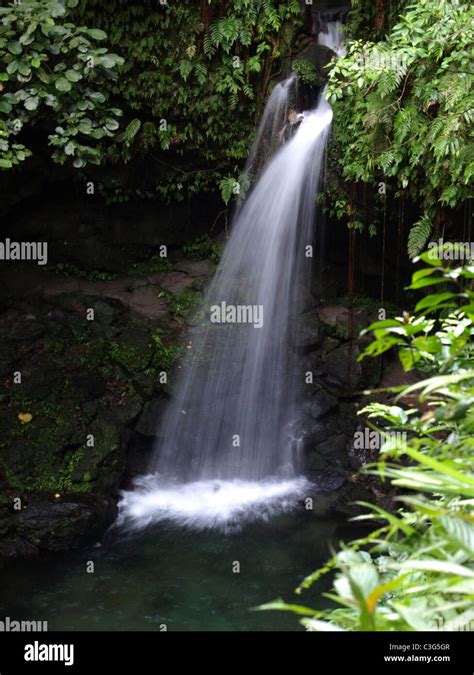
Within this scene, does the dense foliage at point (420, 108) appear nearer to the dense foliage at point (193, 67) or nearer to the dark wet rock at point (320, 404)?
the dense foliage at point (193, 67)

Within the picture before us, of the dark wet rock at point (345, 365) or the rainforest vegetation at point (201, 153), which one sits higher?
the rainforest vegetation at point (201, 153)

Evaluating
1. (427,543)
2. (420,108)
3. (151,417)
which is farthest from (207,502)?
(427,543)

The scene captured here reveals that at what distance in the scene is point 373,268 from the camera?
8.70m

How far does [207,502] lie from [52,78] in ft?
18.2

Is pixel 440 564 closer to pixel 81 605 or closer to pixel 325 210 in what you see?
pixel 81 605

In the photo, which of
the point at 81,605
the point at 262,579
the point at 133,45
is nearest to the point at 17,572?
the point at 81,605

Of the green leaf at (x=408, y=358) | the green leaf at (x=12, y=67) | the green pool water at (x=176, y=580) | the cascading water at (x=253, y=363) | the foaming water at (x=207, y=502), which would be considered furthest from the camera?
the cascading water at (x=253, y=363)

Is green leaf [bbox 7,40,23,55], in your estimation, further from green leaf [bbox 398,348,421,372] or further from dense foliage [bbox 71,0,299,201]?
green leaf [bbox 398,348,421,372]

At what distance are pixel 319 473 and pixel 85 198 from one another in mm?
5522

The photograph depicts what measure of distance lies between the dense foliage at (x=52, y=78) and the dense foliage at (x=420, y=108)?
3011 millimetres

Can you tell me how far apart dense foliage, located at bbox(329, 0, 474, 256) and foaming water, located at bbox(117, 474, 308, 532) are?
3.47 metres

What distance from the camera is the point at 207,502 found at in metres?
7.30

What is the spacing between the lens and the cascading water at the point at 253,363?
768 cm

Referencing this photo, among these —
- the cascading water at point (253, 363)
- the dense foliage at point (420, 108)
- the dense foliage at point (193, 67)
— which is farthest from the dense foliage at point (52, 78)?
the dense foliage at point (420, 108)
